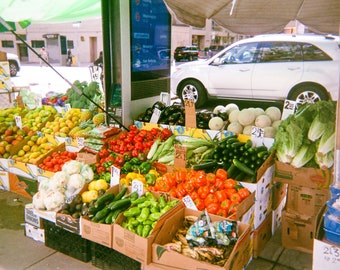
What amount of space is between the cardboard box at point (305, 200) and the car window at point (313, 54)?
259 inches

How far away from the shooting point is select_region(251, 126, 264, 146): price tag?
13.8 feet

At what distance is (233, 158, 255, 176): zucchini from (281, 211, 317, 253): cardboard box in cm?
55

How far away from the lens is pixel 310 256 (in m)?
3.62

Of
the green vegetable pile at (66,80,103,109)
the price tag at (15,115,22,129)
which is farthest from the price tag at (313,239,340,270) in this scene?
the price tag at (15,115,22,129)

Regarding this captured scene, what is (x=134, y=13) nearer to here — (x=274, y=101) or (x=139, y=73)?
(x=139, y=73)

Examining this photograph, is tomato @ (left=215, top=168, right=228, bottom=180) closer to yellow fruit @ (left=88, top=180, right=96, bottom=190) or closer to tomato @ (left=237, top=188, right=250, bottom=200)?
tomato @ (left=237, top=188, right=250, bottom=200)

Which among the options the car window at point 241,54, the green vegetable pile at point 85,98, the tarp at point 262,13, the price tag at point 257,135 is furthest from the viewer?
the car window at point 241,54

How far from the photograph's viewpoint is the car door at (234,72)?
33.6 ft

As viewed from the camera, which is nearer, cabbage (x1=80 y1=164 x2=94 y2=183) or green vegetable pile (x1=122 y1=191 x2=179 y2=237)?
green vegetable pile (x1=122 y1=191 x2=179 y2=237)

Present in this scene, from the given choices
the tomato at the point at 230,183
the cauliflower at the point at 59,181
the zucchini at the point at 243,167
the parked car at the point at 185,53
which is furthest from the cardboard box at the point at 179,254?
the parked car at the point at 185,53

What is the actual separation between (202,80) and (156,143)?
270 inches

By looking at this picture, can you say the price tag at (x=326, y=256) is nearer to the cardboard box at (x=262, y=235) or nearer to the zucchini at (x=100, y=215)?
the cardboard box at (x=262, y=235)

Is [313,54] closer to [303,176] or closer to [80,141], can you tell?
[303,176]

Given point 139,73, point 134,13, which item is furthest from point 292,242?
point 134,13
